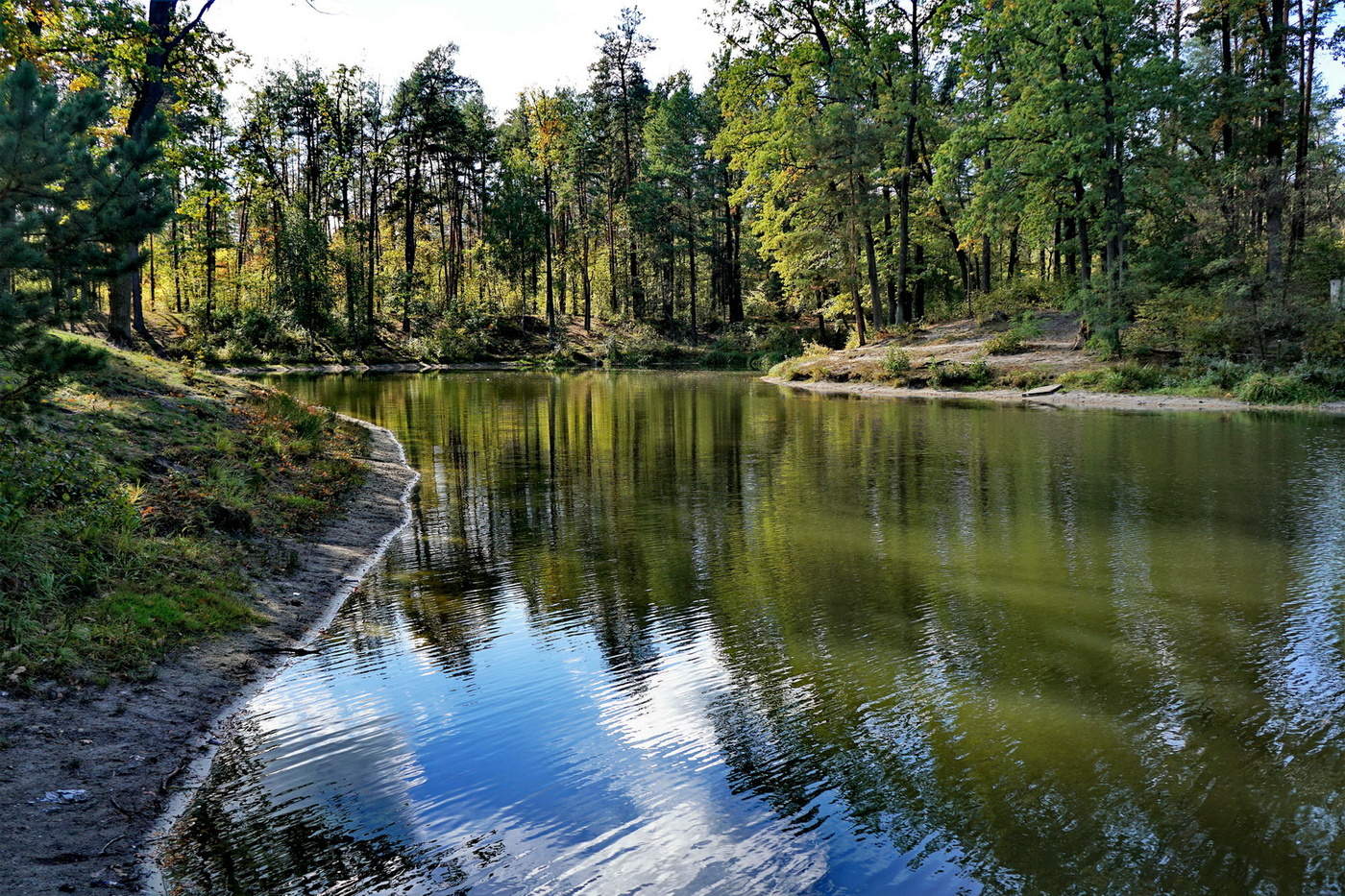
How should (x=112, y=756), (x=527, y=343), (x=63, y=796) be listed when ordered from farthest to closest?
(x=527, y=343) → (x=112, y=756) → (x=63, y=796)

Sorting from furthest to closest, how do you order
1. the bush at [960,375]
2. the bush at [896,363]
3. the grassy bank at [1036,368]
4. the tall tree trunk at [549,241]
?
the tall tree trunk at [549,241], the bush at [896,363], the bush at [960,375], the grassy bank at [1036,368]

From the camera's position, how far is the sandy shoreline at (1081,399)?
2323cm

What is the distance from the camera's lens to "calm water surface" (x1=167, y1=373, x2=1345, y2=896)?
14.7 feet

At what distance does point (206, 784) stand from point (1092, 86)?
107 ft

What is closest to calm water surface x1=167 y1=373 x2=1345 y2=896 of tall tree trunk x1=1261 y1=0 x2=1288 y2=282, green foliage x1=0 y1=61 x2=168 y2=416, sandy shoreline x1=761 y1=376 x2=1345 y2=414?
green foliage x1=0 y1=61 x2=168 y2=416

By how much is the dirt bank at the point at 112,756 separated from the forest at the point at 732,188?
246cm

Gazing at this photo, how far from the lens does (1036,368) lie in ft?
101

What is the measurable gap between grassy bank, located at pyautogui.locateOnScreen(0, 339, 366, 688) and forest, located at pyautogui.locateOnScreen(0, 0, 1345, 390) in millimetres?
1563

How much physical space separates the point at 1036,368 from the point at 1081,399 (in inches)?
156

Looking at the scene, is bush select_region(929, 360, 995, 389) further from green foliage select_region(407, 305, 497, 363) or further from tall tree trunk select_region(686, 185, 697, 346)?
green foliage select_region(407, 305, 497, 363)

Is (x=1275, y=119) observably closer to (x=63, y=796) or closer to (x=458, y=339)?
(x=63, y=796)

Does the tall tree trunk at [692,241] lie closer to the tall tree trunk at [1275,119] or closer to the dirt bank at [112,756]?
the tall tree trunk at [1275,119]

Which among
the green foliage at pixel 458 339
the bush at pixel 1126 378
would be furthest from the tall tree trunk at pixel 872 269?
the green foliage at pixel 458 339

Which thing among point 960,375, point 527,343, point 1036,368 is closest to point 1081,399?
point 1036,368
